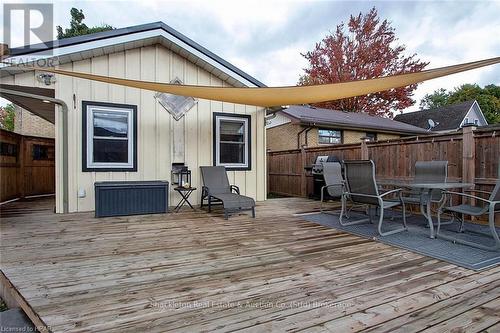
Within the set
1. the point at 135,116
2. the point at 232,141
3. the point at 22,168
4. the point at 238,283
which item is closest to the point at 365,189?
the point at 238,283

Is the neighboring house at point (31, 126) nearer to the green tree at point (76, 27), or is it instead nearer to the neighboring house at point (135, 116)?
the neighboring house at point (135, 116)

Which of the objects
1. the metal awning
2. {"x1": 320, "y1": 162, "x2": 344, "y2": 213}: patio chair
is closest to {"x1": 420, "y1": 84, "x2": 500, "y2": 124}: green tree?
{"x1": 320, "y1": 162, "x2": 344, "y2": 213}: patio chair

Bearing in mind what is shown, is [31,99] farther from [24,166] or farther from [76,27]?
[76,27]

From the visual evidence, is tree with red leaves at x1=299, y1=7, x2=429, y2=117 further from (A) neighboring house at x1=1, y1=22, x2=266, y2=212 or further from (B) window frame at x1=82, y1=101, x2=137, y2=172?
(B) window frame at x1=82, y1=101, x2=137, y2=172

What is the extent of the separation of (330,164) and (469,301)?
159 inches

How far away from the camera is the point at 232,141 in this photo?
6906 mm

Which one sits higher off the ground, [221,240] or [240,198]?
[240,198]

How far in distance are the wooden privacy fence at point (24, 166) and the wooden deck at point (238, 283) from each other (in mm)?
3678

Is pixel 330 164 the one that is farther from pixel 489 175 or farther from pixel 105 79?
pixel 105 79

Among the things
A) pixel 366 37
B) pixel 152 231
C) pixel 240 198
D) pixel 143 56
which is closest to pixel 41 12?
pixel 143 56

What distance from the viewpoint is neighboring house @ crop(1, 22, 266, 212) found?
524cm

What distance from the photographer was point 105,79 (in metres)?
4.18

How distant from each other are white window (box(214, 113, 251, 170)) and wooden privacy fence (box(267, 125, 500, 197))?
234 cm

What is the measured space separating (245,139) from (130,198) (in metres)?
3.13
